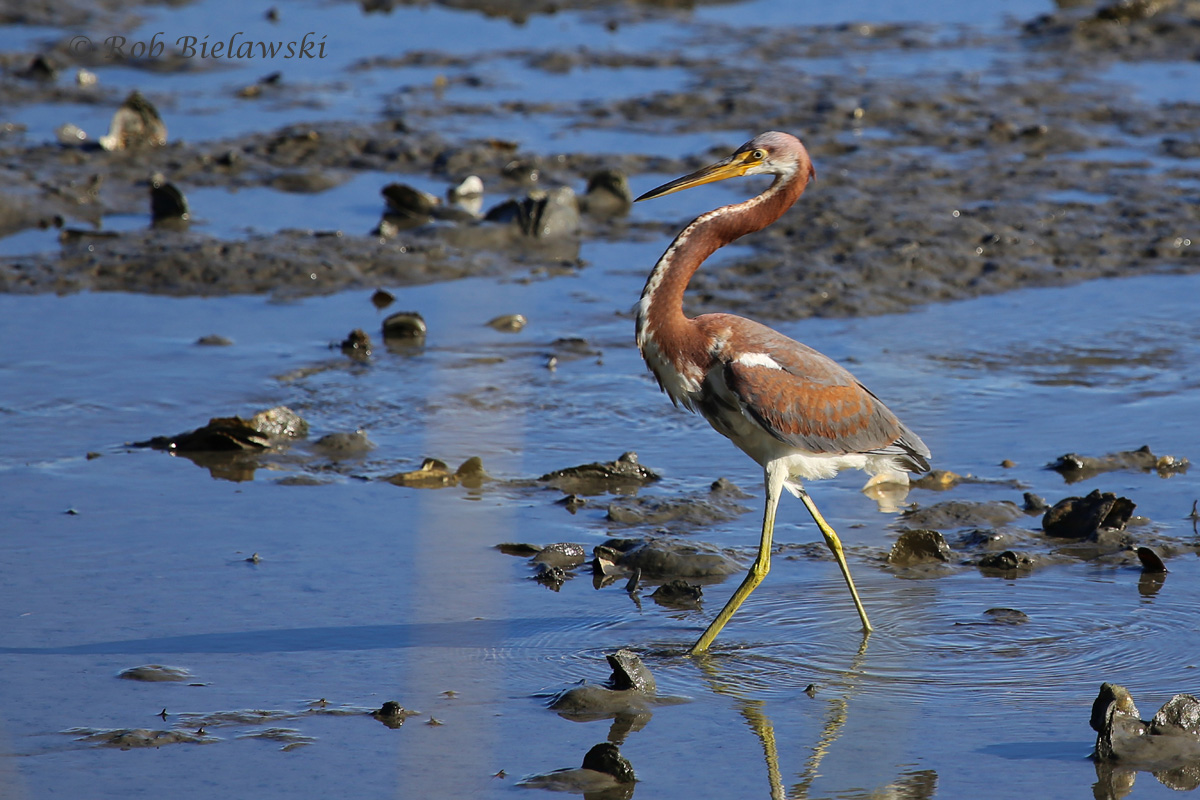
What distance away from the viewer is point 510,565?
5918mm

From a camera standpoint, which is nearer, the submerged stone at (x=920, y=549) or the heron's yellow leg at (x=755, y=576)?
the heron's yellow leg at (x=755, y=576)

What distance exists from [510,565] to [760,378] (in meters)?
1.28

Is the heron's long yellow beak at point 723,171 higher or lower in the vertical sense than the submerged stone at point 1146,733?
higher

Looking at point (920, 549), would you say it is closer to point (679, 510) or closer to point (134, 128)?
point (679, 510)

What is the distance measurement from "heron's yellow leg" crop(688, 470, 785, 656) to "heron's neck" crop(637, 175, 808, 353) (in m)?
0.64

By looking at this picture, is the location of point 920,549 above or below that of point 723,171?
below

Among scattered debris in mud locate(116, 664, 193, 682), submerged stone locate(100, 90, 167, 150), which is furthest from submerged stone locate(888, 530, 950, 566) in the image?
submerged stone locate(100, 90, 167, 150)

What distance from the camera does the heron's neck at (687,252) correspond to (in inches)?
212

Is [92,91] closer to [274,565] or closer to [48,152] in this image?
[48,152]

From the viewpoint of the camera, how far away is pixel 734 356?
533cm

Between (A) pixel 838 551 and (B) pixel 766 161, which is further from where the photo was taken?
(B) pixel 766 161

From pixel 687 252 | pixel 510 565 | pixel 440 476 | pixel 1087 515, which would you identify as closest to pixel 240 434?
pixel 440 476

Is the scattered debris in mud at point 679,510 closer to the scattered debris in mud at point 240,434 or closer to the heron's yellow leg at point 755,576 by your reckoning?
the heron's yellow leg at point 755,576
